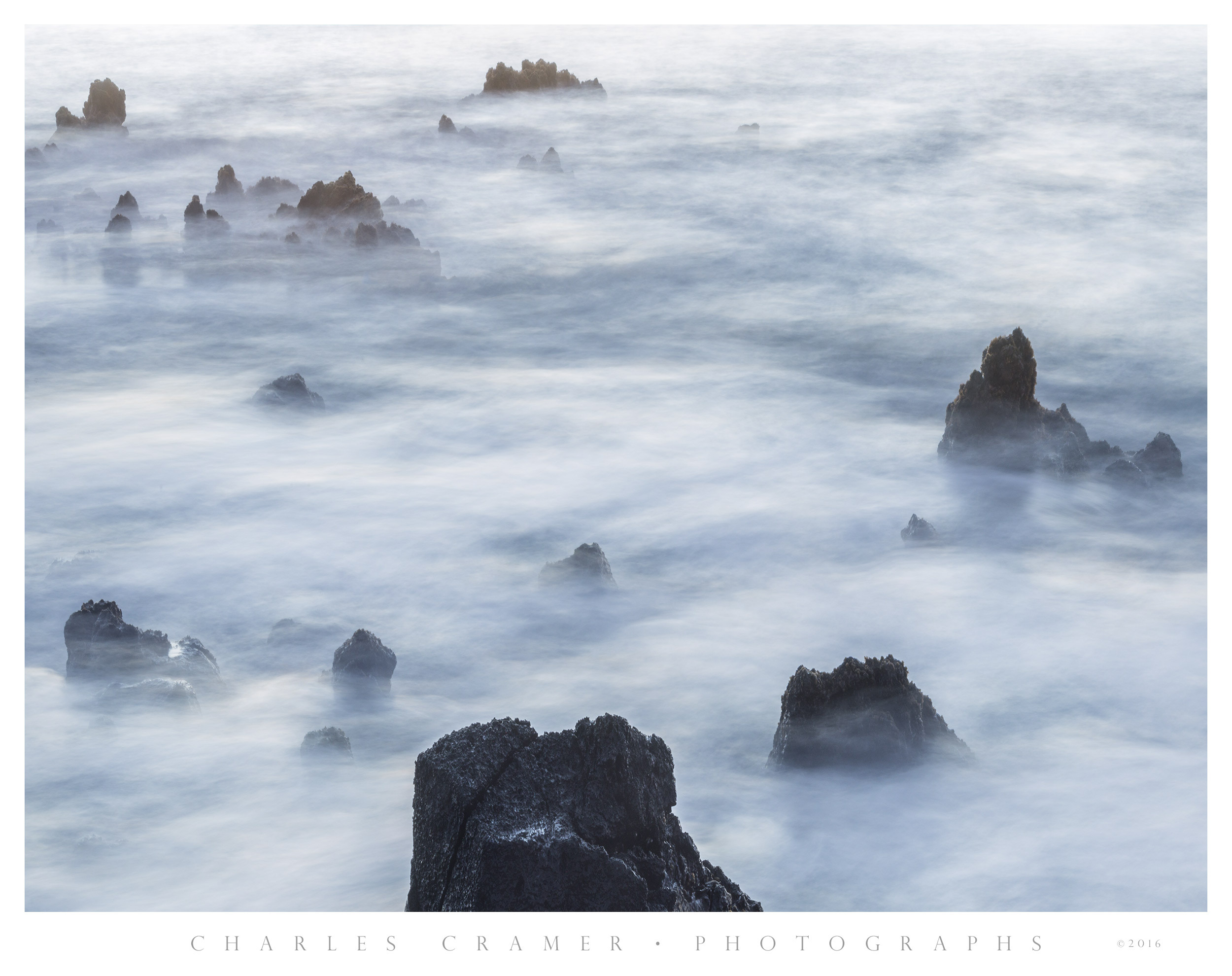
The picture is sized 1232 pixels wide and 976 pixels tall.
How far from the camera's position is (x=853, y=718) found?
13359 millimetres

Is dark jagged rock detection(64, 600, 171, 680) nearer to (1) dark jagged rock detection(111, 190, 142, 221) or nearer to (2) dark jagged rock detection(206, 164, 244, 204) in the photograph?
(1) dark jagged rock detection(111, 190, 142, 221)

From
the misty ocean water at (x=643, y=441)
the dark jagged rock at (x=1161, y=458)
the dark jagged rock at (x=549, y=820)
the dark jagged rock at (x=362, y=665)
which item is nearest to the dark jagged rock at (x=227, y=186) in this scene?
the misty ocean water at (x=643, y=441)

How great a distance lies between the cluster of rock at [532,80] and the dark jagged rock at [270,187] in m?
4.14

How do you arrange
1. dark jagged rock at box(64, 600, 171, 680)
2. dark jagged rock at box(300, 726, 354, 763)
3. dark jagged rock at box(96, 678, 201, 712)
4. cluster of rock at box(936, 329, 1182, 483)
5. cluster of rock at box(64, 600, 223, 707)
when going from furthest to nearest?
cluster of rock at box(936, 329, 1182, 483), dark jagged rock at box(64, 600, 171, 680), cluster of rock at box(64, 600, 223, 707), dark jagged rock at box(96, 678, 201, 712), dark jagged rock at box(300, 726, 354, 763)

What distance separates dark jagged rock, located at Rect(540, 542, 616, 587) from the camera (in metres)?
17.1

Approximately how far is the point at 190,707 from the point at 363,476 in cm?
615

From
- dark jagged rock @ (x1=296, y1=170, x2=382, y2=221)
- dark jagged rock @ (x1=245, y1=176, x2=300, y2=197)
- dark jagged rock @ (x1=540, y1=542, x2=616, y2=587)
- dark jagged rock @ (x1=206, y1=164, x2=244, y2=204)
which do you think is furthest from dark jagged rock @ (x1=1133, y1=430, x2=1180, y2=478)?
dark jagged rock @ (x1=206, y1=164, x2=244, y2=204)

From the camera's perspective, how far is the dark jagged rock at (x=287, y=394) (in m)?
21.3

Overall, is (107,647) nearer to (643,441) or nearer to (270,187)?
(643,441)

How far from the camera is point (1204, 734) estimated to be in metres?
14.1

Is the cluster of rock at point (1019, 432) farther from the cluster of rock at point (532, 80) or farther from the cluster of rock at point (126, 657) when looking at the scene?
the cluster of rock at point (126, 657)

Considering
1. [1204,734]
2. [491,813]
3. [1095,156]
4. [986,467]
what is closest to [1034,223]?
[1095,156]

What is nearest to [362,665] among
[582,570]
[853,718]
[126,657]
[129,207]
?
[126,657]

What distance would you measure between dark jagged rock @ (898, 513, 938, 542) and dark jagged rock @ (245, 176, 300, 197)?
46.6ft
